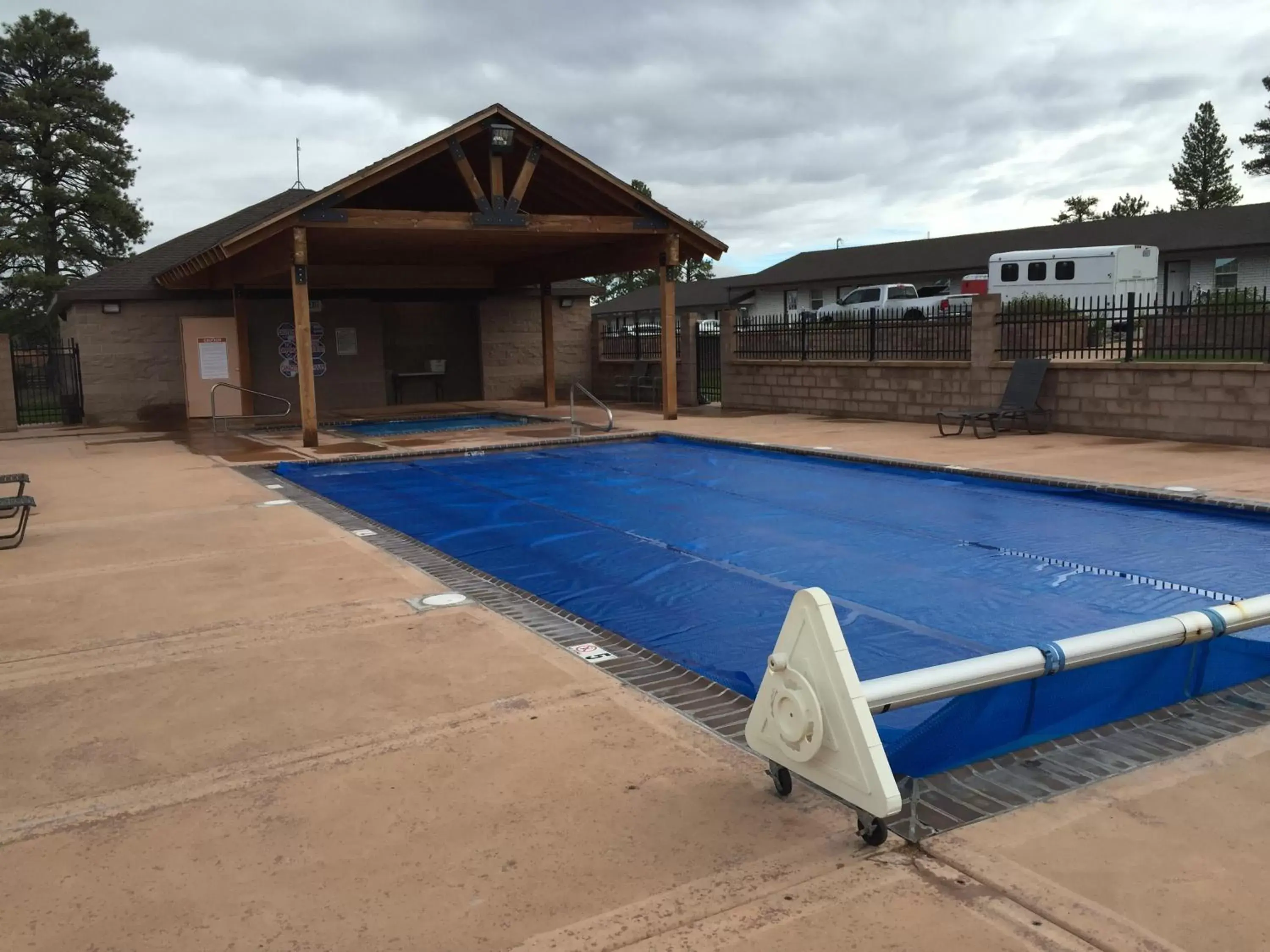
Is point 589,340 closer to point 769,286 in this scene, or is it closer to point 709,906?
point 769,286

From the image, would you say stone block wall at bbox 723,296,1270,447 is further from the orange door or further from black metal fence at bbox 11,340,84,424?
black metal fence at bbox 11,340,84,424

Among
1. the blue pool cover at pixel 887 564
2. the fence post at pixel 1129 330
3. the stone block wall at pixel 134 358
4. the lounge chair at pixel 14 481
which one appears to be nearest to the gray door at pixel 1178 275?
the fence post at pixel 1129 330

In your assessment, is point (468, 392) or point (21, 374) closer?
point (468, 392)

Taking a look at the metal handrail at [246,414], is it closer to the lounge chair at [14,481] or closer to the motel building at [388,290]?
the motel building at [388,290]

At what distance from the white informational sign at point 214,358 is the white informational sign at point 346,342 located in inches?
99.0

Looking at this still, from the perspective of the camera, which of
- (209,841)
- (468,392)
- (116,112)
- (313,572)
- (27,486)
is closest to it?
(209,841)

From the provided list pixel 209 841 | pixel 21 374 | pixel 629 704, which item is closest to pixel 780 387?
pixel 629 704

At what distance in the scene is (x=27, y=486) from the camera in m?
11.3

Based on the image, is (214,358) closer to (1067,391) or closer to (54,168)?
(1067,391)

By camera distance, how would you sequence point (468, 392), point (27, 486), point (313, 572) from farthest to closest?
point (468, 392), point (27, 486), point (313, 572)

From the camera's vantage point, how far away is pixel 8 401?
730 inches

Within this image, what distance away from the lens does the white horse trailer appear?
23.9 m

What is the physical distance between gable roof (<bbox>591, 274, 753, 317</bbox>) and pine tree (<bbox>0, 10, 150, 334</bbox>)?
18662 mm

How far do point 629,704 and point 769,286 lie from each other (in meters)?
38.2
